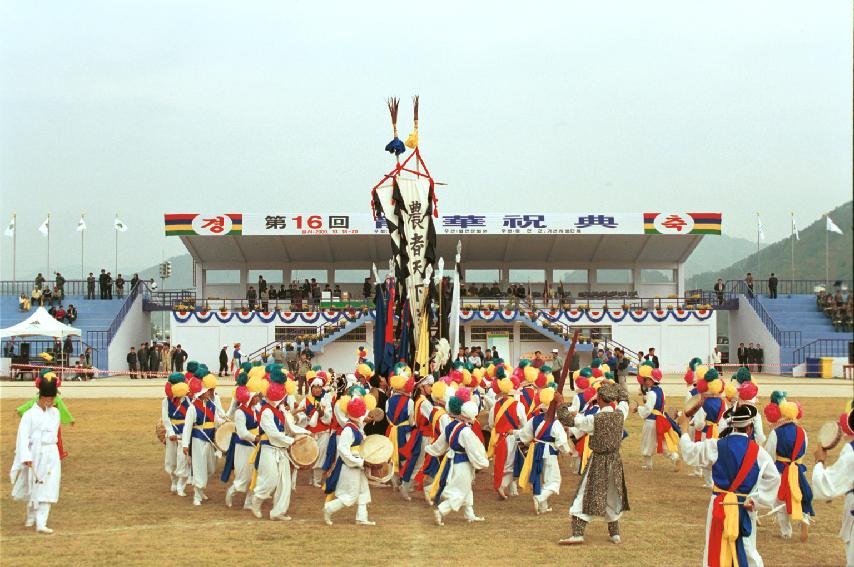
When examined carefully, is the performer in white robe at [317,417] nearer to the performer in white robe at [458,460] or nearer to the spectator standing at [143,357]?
the performer in white robe at [458,460]

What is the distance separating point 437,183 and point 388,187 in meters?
1.05

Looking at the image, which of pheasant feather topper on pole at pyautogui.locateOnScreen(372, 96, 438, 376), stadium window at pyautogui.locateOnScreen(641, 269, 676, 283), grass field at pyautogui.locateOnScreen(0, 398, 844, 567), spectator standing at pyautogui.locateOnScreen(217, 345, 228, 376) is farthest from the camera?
stadium window at pyautogui.locateOnScreen(641, 269, 676, 283)

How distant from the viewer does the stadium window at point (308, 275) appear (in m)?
48.0

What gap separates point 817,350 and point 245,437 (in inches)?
1338

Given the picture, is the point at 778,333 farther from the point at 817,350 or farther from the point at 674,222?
the point at 674,222

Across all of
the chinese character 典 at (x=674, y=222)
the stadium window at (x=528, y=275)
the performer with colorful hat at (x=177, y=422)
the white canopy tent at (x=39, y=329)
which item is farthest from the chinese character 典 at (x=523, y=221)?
the performer with colorful hat at (x=177, y=422)

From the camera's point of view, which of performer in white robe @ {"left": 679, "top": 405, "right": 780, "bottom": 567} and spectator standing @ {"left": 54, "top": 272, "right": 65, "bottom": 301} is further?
spectator standing @ {"left": 54, "top": 272, "right": 65, "bottom": 301}

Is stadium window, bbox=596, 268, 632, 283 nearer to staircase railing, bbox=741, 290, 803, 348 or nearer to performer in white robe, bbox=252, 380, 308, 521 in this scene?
staircase railing, bbox=741, 290, 803, 348

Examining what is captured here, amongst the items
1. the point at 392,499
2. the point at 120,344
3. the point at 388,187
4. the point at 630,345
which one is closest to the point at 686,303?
the point at 630,345

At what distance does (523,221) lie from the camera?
4416cm

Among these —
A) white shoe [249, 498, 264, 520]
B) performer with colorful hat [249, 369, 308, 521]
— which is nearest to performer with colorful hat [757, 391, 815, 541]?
performer with colorful hat [249, 369, 308, 521]

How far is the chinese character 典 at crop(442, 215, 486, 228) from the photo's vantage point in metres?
43.8

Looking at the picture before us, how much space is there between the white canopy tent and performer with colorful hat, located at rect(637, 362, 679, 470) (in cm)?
2464

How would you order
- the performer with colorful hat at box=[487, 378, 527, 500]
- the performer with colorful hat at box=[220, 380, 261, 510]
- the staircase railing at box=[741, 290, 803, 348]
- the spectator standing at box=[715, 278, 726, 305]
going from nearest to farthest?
the performer with colorful hat at box=[220, 380, 261, 510] < the performer with colorful hat at box=[487, 378, 527, 500] < the staircase railing at box=[741, 290, 803, 348] < the spectator standing at box=[715, 278, 726, 305]
